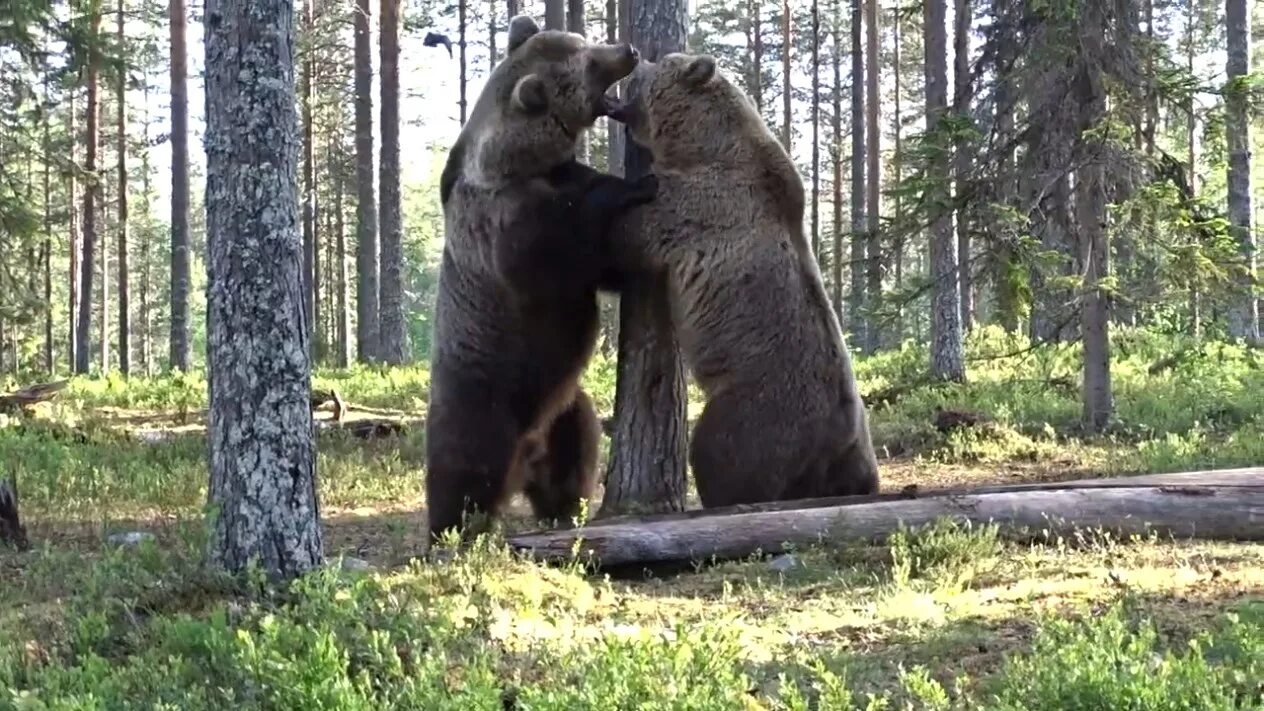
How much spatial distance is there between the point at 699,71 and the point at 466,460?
2.84 metres

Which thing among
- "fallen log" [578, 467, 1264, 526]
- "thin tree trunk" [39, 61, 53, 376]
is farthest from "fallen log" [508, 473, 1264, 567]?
"thin tree trunk" [39, 61, 53, 376]

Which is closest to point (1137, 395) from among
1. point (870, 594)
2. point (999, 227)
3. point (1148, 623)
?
point (999, 227)

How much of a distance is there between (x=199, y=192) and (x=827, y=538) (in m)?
70.3

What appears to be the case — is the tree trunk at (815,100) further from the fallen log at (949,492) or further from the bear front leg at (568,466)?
the fallen log at (949,492)

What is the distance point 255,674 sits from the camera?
4.19 m

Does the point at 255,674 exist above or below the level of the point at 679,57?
below

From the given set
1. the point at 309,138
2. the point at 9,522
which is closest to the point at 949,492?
the point at 9,522

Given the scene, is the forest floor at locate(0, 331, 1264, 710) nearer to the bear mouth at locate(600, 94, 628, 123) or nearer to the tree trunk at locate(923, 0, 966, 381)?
the bear mouth at locate(600, 94, 628, 123)

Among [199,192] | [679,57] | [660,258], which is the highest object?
[199,192]

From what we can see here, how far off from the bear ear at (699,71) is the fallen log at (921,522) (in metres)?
2.82

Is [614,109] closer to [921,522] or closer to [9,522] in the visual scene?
[921,522]

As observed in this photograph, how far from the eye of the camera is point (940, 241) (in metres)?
14.4

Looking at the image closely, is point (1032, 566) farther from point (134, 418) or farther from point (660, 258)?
point (134, 418)

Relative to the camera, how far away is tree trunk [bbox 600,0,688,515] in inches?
304
